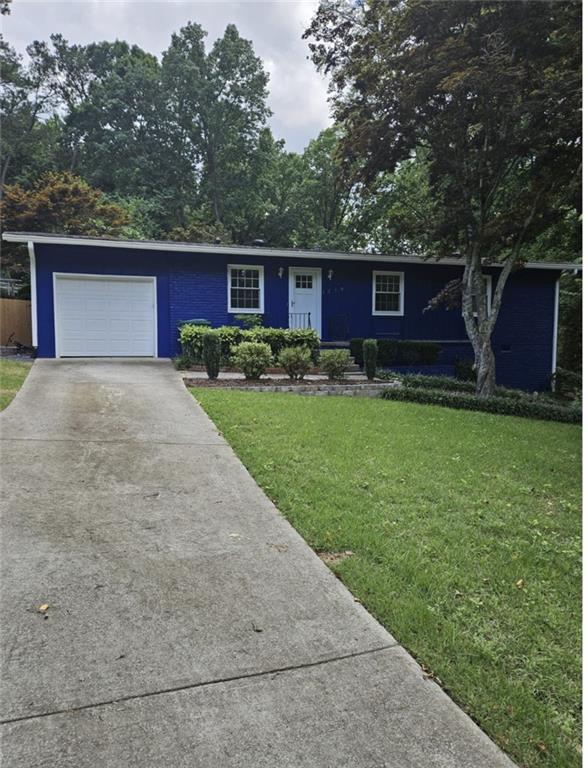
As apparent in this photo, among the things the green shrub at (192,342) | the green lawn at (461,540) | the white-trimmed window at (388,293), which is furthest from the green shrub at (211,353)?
the white-trimmed window at (388,293)

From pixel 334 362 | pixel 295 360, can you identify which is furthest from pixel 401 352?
pixel 295 360

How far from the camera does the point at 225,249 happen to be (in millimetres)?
13711

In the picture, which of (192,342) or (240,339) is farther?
(240,339)

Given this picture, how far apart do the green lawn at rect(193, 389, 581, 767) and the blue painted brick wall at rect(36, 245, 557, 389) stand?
7439 mm

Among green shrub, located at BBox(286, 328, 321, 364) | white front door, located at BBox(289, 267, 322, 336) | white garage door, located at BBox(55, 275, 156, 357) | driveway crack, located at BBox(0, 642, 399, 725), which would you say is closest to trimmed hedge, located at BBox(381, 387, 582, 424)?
green shrub, located at BBox(286, 328, 321, 364)

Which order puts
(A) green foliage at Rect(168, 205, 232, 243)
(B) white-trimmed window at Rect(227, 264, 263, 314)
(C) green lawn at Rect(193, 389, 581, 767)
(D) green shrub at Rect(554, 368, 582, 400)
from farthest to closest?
(A) green foliage at Rect(168, 205, 232, 243) < (D) green shrub at Rect(554, 368, 582, 400) < (B) white-trimmed window at Rect(227, 264, 263, 314) < (C) green lawn at Rect(193, 389, 581, 767)

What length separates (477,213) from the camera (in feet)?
38.3

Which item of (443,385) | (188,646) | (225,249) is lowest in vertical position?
(188,646)

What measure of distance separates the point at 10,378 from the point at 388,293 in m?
10.7

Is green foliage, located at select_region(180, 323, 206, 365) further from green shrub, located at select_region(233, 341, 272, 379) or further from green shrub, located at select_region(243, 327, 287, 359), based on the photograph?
green shrub, located at select_region(233, 341, 272, 379)

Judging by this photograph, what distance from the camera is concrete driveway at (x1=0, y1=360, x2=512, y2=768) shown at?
1873 millimetres

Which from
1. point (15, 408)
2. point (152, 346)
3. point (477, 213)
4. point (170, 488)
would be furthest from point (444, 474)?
point (152, 346)

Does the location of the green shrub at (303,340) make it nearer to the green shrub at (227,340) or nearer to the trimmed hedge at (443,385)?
the green shrub at (227,340)

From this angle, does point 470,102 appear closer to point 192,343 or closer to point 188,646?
point 192,343
